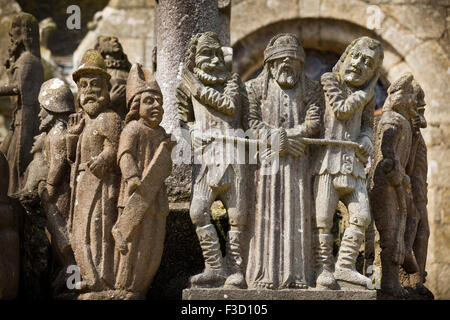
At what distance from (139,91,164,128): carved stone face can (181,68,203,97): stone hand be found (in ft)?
1.37

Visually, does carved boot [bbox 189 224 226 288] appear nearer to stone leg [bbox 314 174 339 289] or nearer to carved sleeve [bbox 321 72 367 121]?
stone leg [bbox 314 174 339 289]

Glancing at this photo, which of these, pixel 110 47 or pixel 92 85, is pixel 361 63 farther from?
pixel 110 47

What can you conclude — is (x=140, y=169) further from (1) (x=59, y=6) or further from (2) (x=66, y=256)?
(1) (x=59, y=6)

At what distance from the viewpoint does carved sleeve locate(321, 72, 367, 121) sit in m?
7.96

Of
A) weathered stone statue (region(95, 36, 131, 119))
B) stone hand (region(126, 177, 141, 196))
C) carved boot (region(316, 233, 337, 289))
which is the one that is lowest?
carved boot (region(316, 233, 337, 289))

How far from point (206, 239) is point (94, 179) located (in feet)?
3.31

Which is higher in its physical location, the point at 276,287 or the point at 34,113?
the point at 34,113

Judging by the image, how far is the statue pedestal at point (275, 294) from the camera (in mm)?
7375

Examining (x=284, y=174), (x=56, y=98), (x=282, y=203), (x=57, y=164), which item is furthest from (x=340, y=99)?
(x=56, y=98)

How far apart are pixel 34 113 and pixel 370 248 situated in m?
4.04

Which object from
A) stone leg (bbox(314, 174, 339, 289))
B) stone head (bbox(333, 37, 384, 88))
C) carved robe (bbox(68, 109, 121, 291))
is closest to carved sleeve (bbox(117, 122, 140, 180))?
carved robe (bbox(68, 109, 121, 291))

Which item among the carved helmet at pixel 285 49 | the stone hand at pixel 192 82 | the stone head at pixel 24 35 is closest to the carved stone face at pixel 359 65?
the carved helmet at pixel 285 49

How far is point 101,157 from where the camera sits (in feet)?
25.0
